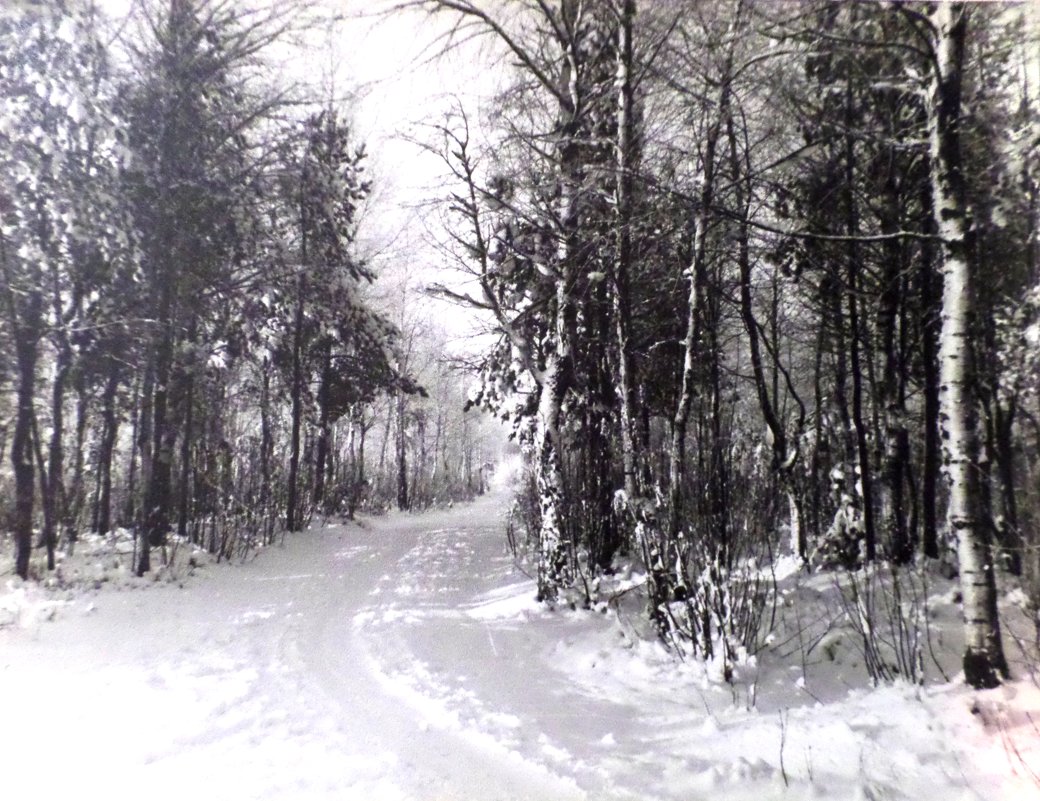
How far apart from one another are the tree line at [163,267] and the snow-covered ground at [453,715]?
Answer: 128 cm

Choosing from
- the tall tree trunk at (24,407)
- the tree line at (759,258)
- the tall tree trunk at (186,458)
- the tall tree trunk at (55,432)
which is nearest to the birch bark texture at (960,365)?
the tree line at (759,258)

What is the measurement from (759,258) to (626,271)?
1.50 m

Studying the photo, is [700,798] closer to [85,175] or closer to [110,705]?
[110,705]

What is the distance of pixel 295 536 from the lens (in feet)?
37.4

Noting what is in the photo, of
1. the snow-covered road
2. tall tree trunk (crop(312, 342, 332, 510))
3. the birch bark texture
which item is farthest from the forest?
tall tree trunk (crop(312, 342, 332, 510))

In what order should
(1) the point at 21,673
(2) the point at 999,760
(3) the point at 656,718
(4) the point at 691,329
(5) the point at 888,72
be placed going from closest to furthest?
1. (2) the point at 999,760
2. (1) the point at 21,673
3. (3) the point at 656,718
4. (5) the point at 888,72
5. (4) the point at 691,329

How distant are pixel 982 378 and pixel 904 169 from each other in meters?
2.20

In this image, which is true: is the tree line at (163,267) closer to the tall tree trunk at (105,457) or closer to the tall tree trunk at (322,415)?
the tall tree trunk at (105,457)

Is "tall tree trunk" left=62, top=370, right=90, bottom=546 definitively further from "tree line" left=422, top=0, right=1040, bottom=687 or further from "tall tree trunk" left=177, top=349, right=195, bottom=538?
"tree line" left=422, top=0, right=1040, bottom=687

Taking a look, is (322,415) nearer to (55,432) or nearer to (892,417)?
(55,432)

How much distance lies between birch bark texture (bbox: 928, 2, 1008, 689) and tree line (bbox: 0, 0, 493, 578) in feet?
13.7

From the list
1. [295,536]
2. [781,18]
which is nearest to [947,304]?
[781,18]

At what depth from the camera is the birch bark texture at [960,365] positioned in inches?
120

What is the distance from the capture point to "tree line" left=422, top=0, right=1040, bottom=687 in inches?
129
